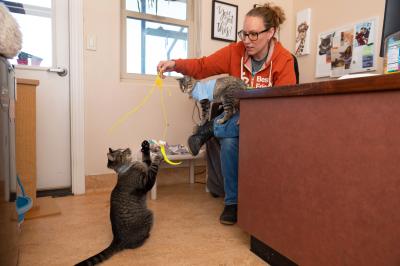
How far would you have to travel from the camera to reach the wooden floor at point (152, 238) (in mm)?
1165

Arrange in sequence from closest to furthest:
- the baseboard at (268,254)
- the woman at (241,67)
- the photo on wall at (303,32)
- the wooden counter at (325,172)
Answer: the wooden counter at (325,172), the baseboard at (268,254), the woman at (241,67), the photo on wall at (303,32)

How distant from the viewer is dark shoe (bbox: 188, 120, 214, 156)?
5.73 ft

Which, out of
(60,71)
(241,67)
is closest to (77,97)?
(60,71)

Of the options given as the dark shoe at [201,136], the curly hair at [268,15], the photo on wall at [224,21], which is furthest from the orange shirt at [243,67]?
the photo on wall at [224,21]

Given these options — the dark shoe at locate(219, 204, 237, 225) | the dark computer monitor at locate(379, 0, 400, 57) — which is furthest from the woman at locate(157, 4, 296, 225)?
the dark computer monitor at locate(379, 0, 400, 57)

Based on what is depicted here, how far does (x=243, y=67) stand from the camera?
1.75 metres

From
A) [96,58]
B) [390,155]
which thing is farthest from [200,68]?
[390,155]

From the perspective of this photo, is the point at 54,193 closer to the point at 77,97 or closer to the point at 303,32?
the point at 77,97

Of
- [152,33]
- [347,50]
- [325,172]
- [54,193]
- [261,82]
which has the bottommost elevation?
[54,193]

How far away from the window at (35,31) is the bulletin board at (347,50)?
7.10 ft

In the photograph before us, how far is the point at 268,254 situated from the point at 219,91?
89 centimetres

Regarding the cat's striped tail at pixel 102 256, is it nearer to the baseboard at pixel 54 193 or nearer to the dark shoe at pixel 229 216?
the dark shoe at pixel 229 216

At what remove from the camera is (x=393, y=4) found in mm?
1102

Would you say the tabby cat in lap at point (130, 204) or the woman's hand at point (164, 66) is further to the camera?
the woman's hand at point (164, 66)
